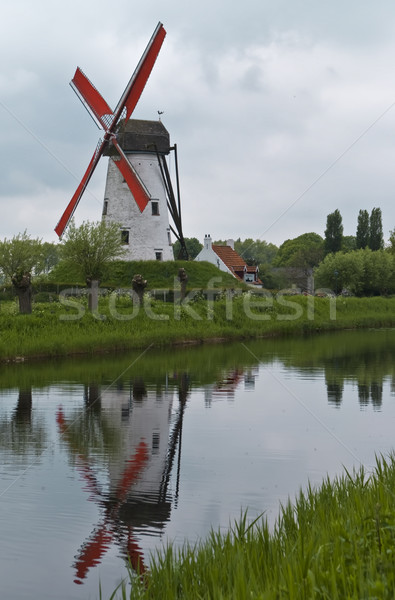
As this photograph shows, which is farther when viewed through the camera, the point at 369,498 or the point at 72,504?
the point at 72,504

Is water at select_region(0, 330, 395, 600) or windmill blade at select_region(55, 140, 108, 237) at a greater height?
windmill blade at select_region(55, 140, 108, 237)

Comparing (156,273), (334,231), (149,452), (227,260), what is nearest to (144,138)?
(156,273)

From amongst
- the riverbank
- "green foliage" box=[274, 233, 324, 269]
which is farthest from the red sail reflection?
"green foliage" box=[274, 233, 324, 269]

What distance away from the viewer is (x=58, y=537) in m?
7.27

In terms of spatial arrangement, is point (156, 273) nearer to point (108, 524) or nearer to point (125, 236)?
→ point (125, 236)

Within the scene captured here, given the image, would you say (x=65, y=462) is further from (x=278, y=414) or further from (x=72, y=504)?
(x=278, y=414)

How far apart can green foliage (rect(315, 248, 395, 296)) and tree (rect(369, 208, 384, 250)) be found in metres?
19.0

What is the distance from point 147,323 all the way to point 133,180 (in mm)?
18292

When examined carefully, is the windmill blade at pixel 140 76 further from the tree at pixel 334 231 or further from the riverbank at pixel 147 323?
the tree at pixel 334 231

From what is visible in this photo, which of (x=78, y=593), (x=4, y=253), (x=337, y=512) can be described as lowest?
(x=78, y=593)

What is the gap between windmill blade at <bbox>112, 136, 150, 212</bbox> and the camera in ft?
157

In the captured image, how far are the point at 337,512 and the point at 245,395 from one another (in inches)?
449

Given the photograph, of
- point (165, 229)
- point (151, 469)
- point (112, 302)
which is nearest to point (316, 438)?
point (151, 469)

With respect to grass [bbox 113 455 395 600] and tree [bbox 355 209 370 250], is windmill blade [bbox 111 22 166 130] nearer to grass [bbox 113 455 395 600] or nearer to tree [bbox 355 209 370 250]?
grass [bbox 113 455 395 600]
